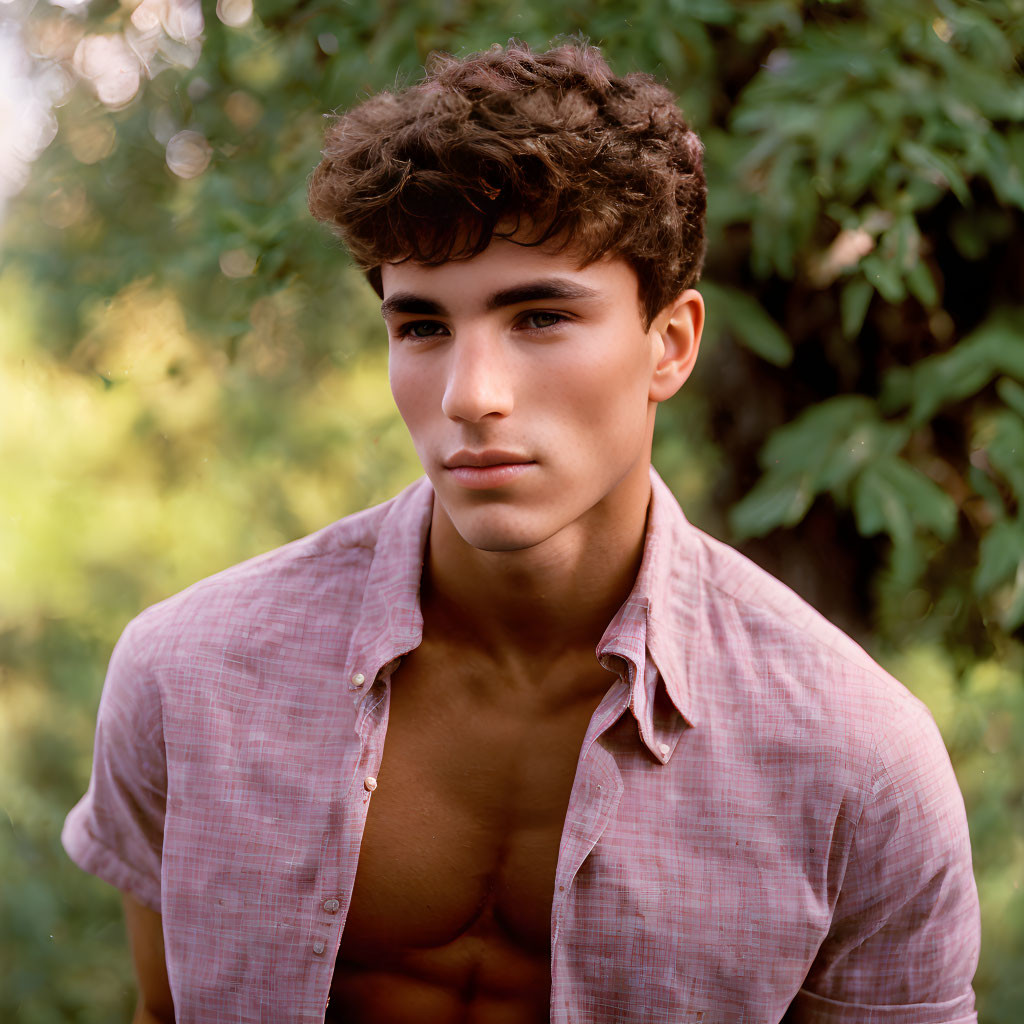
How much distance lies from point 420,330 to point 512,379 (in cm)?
17

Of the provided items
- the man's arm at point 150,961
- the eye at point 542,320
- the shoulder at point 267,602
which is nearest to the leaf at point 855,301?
the eye at point 542,320

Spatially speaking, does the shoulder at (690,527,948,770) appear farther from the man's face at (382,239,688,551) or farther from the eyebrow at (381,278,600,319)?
the eyebrow at (381,278,600,319)

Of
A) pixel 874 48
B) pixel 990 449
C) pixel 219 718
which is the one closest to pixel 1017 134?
pixel 874 48

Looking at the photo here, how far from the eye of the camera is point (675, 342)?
160 cm

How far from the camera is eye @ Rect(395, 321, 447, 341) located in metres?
1.40

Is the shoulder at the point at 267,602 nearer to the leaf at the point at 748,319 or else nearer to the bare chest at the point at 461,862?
the bare chest at the point at 461,862

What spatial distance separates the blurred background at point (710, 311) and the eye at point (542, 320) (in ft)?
2.64

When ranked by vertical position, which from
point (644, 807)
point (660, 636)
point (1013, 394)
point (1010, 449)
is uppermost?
point (1013, 394)

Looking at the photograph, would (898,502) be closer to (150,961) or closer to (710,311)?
(710,311)

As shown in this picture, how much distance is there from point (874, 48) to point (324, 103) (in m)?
1.10

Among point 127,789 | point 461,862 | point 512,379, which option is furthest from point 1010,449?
point 127,789

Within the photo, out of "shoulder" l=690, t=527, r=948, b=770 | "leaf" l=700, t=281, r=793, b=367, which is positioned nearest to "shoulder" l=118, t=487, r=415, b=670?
"shoulder" l=690, t=527, r=948, b=770

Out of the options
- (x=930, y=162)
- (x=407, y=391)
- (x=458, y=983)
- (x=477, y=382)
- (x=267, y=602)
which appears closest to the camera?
(x=477, y=382)

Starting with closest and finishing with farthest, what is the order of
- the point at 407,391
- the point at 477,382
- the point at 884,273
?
1. the point at 477,382
2. the point at 407,391
3. the point at 884,273
